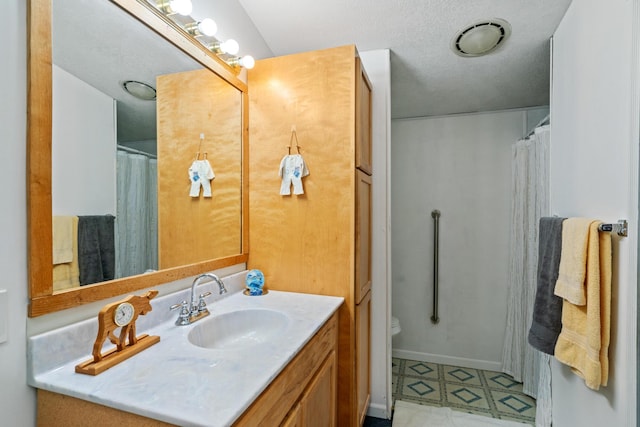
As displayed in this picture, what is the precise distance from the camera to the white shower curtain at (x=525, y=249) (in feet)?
7.22

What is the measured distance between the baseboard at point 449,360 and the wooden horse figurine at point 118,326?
2.64 meters

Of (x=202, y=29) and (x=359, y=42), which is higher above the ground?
(x=359, y=42)

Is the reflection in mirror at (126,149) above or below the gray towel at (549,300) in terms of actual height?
above

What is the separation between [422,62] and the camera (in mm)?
2092

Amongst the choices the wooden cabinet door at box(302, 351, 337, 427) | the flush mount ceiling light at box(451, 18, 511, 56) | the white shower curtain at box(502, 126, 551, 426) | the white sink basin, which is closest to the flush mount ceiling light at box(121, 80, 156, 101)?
the white sink basin

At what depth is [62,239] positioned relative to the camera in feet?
2.93

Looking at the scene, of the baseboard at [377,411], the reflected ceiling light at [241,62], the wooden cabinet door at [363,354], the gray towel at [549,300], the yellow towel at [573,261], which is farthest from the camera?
the baseboard at [377,411]

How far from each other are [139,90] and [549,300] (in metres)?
1.99

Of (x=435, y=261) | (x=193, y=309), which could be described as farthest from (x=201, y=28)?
(x=435, y=261)

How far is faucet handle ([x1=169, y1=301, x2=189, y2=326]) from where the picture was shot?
1169mm

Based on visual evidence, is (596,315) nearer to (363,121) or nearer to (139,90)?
A: (363,121)

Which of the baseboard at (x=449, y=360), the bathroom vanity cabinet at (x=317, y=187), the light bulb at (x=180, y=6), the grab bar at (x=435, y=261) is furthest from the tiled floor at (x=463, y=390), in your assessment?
the light bulb at (x=180, y=6)

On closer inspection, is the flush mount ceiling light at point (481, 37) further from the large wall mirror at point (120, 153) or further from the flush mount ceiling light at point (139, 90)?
the flush mount ceiling light at point (139, 90)

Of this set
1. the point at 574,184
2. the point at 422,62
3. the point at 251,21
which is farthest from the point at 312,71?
the point at 574,184
